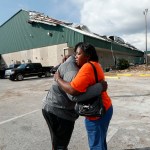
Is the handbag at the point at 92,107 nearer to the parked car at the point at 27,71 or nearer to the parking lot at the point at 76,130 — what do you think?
the parking lot at the point at 76,130

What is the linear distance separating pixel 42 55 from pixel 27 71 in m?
12.3

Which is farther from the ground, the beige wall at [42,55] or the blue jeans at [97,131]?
the beige wall at [42,55]

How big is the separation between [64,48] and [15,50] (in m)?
11.5

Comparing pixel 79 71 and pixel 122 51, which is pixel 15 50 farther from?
pixel 79 71

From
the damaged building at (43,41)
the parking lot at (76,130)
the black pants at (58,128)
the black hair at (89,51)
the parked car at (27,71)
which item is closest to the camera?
the black hair at (89,51)

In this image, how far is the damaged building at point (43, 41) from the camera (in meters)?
36.2

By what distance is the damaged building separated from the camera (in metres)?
36.2

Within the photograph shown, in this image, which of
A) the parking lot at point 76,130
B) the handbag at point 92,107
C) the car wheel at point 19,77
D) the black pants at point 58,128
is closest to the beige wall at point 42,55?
the car wheel at point 19,77

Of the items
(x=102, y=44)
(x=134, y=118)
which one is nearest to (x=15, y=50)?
(x=102, y=44)

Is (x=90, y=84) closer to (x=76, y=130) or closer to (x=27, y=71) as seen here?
(x=76, y=130)

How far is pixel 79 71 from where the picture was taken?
312cm

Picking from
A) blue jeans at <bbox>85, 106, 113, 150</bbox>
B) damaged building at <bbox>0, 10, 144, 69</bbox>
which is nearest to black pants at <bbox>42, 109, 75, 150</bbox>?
blue jeans at <bbox>85, 106, 113, 150</bbox>

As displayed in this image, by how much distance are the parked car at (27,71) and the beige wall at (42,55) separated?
24.7ft

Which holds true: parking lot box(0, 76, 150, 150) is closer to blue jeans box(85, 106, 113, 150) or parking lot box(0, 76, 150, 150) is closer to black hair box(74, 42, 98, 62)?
blue jeans box(85, 106, 113, 150)
